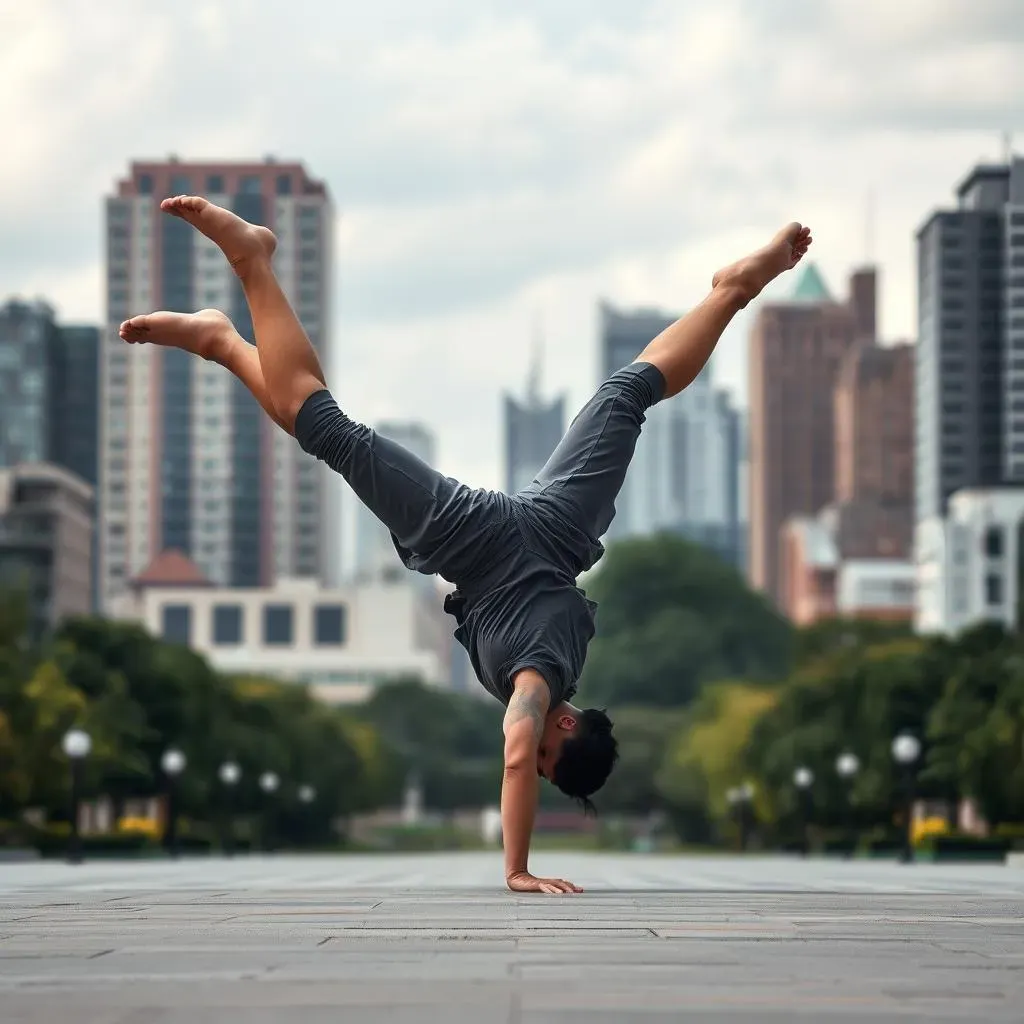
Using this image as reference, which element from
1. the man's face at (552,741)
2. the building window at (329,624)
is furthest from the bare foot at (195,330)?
the building window at (329,624)

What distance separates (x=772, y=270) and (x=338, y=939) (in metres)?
5.53

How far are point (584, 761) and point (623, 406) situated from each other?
192 centimetres

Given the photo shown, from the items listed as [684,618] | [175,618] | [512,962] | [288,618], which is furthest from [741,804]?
[175,618]

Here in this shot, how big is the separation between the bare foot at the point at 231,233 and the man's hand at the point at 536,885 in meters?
3.36

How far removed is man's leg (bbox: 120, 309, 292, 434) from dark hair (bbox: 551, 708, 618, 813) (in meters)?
2.30

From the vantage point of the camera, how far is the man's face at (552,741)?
11.1 m

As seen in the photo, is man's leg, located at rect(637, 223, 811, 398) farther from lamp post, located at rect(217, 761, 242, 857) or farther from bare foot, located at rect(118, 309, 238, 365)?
lamp post, located at rect(217, 761, 242, 857)

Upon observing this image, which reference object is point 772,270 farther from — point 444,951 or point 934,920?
point 444,951

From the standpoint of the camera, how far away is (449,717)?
161 m

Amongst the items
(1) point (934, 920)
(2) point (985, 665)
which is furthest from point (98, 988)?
(2) point (985, 665)

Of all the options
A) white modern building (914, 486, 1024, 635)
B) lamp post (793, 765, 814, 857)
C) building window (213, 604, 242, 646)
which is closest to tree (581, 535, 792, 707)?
white modern building (914, 486, 1024, 635)

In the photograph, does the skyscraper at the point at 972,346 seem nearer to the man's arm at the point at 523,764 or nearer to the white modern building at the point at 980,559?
the white modern building at the point at 980,559

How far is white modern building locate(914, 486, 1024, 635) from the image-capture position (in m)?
145

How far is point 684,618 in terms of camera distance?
118000mm
